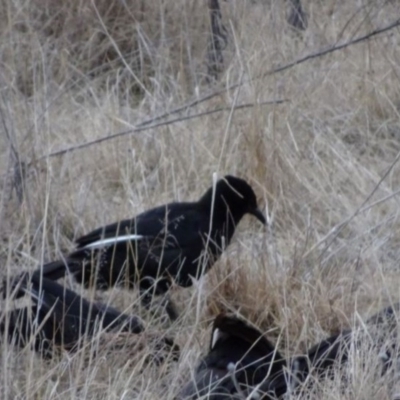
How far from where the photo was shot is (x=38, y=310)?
4160 mm

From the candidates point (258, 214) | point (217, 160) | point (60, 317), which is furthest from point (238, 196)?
point (60, 317)

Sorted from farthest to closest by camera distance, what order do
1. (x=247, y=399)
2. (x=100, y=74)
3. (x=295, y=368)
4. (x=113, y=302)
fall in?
1. (x=100, y=74)
2. (x=113, y=302)
3. (x=295, y=368)
4. (x=247, y=399)

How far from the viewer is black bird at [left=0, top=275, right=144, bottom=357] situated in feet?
13.8

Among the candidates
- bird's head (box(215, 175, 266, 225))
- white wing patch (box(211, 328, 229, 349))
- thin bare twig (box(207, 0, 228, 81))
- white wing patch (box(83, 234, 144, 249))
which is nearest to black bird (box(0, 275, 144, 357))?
white wing patch (box(211, 328, 229, 349))

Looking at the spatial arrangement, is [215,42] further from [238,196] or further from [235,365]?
[235,365]

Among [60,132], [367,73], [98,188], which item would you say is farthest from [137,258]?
[367,73]

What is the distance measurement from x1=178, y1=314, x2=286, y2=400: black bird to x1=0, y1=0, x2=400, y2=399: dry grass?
0.27 feet

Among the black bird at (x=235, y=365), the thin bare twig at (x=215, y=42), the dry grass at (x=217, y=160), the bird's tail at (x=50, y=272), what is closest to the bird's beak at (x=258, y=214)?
the dry grass at (x=217, y=160)

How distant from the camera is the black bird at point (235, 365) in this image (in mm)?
3996

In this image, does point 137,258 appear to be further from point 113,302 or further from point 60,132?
point 60,132

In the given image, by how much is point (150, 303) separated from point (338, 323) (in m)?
0.68

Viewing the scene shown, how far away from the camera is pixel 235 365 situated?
13.4 ft

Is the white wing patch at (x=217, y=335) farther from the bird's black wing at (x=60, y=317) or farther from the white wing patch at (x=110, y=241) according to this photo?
the white wing patch at (x=110, y=241)

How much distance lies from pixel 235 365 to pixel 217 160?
7.11ft
